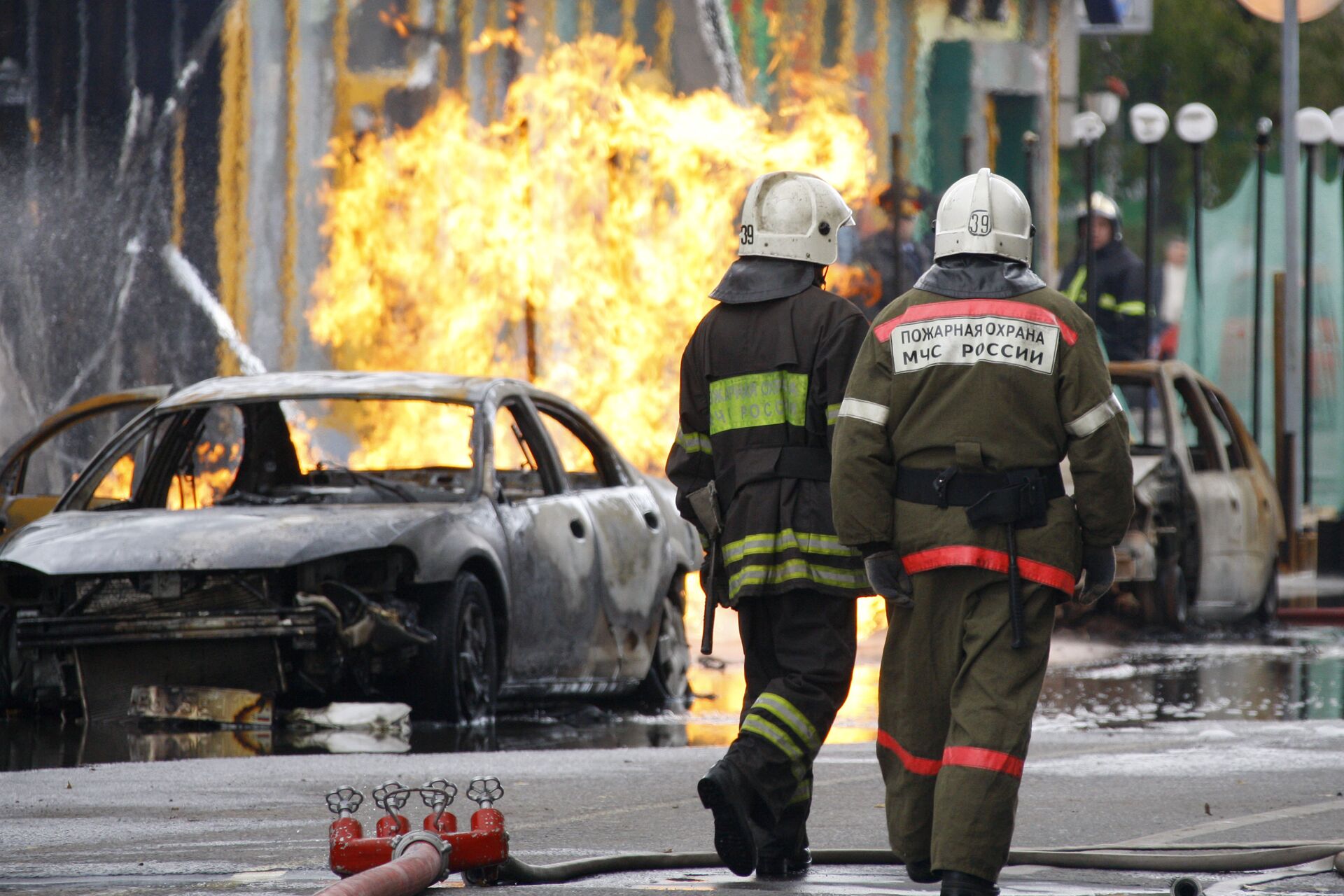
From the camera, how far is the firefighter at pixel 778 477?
17.7 ft

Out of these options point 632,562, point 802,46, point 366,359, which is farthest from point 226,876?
point 802,46

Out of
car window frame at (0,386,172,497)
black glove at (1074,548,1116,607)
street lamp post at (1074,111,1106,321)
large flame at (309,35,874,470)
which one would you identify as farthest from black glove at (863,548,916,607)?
large flame at (309,35,874,470)

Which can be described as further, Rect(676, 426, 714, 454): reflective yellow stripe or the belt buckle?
Rect(676, 426, 714, 454): reflective yellow stripe

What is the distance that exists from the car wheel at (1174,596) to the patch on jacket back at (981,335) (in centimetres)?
870

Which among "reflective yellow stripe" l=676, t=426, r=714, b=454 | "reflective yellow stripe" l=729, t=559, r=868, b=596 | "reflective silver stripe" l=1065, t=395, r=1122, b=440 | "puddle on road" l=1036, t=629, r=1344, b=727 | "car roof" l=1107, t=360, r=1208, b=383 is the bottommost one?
"puddle on road" l=1036, t=629, r=1344, b=727

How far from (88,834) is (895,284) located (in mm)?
13595

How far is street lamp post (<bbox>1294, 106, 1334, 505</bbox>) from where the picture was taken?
17688mm

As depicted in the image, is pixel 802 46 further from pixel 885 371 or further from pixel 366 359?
pixel 885 371

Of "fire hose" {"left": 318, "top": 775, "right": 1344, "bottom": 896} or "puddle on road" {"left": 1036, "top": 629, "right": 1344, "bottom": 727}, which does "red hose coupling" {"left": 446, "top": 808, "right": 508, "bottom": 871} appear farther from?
"puddle on road" {"left": 1036, "top": 629, "right": 1344, "bottom": 727}

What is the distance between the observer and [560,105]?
61.8ft

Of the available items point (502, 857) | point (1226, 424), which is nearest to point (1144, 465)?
point (1226, 424)

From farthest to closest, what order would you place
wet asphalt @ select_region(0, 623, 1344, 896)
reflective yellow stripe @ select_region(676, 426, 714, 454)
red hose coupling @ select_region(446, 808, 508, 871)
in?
reflective yellow stripe @ select_region(676, 426, 714, 454), wet asphalt @ select_region(0, 623, 1344, 896), red hose coupling @ select_region(446, 808, 508, 871)

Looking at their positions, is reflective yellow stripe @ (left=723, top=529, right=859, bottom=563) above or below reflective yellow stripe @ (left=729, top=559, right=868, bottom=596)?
above

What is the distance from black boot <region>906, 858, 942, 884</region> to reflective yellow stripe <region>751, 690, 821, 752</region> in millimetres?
478
